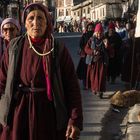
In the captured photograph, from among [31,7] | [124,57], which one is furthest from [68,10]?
[31,7]

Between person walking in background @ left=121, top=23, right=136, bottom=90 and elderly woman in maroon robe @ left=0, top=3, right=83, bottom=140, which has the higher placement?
elderly woman in maroon robe @ left=0, top=3, right=83, bottom=140

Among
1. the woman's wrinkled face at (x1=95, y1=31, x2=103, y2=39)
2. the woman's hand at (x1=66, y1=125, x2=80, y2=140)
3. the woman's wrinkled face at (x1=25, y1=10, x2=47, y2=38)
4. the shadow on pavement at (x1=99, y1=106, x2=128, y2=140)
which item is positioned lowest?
the shadow on pavement at (x1=99, y1=106, x2=128, y2=140)

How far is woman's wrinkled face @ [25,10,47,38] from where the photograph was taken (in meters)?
4.31

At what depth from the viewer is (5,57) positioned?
4445 mm

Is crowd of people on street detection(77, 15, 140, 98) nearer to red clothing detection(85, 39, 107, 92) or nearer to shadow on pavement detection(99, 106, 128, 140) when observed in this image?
red clothing detection(85, 39, 107, 92)

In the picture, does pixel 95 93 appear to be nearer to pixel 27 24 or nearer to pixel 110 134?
pixel 110 134

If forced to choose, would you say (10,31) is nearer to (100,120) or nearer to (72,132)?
(72,132)

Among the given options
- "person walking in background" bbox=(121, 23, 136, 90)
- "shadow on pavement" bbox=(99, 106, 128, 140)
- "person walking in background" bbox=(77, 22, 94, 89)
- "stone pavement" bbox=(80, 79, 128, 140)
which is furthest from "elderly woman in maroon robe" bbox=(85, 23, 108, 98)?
"person walking in background" bbox=(121, 23, 136, 90)

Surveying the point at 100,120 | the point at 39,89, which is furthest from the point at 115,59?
the point at 39,89

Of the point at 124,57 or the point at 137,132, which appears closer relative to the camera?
the point at 137,132

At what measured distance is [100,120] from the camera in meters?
9.21

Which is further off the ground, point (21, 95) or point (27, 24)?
point (27, 24)

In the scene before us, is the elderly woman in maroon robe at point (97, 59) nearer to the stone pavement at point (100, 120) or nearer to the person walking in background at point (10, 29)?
the stone pavement at point (100, 120)

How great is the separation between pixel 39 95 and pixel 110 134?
419 cm
